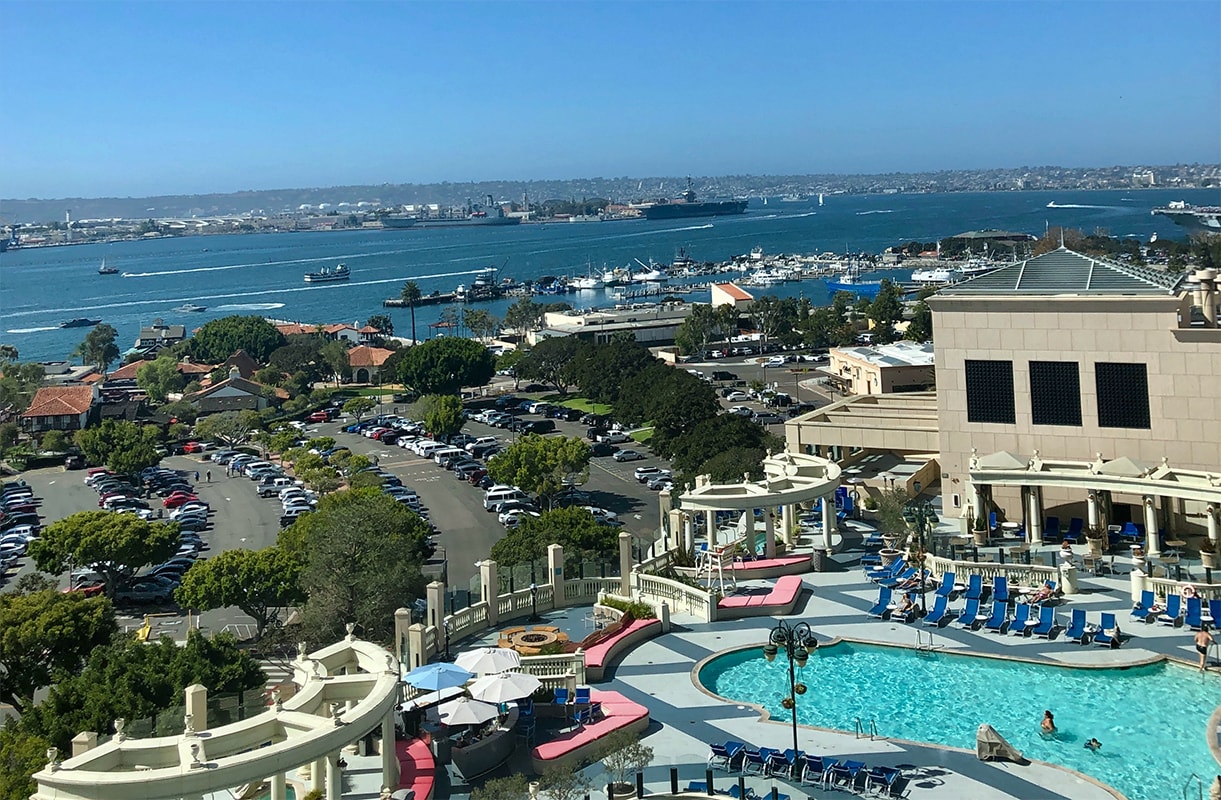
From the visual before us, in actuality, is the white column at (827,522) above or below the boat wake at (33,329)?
below

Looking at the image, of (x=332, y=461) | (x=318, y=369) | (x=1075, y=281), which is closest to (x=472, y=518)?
(x=332, y=461)

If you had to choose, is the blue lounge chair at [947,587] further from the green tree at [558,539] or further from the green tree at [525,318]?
the green tree at [525,318]

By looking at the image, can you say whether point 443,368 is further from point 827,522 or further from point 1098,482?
point 1098,482

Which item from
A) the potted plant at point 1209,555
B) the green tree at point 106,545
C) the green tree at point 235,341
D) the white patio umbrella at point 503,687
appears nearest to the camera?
the white patio umbrella at point 503,687

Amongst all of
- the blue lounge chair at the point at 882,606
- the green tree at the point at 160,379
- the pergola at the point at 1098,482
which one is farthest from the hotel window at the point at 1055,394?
the green tree at the point at 160,379

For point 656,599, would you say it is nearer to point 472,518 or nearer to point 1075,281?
point 1075,281

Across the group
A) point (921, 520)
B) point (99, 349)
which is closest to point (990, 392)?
point (921, 520)

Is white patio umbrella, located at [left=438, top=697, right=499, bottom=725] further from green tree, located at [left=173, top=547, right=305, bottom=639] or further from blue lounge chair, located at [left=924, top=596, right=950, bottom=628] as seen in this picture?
green tree, located at [left=173, top=547, right=305, bottom=639]
